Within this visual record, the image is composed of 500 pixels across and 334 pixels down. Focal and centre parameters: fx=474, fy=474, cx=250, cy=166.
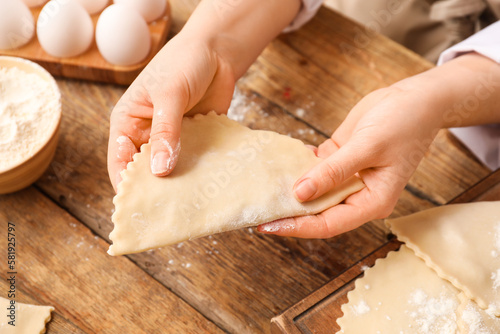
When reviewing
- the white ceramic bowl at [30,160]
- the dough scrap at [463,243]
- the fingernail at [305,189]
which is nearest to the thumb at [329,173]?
the fingernail at [305,189]

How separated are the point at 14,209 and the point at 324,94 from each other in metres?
0.95

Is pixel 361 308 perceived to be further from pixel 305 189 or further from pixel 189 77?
pixel 189 77

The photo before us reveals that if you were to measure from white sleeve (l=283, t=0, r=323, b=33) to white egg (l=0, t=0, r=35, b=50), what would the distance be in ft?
2.56

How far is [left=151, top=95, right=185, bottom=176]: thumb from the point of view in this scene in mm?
976

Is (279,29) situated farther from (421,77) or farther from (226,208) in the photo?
(226,208)

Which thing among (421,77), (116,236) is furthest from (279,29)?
(116,236)

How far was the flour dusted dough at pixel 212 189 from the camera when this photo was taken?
3.13 feet

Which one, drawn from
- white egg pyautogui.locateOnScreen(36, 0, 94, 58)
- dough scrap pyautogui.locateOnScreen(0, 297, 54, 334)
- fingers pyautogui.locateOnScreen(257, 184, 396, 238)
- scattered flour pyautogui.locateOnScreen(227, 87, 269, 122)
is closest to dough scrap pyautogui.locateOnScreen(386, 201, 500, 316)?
fingers pyautogui.locateOnScreen(257, 184, 396, 238)

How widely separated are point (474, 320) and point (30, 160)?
1.07 metres

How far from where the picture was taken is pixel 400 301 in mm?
1048

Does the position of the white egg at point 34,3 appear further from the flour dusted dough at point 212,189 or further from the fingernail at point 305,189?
the fingernail at point 305,189

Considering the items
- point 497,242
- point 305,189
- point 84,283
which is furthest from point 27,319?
point 497,242

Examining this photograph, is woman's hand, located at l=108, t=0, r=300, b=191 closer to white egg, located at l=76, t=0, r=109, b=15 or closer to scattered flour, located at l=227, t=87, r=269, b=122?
scattered flour, located at l=227, t=87, r=269, b=122

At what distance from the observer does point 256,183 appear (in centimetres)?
104
